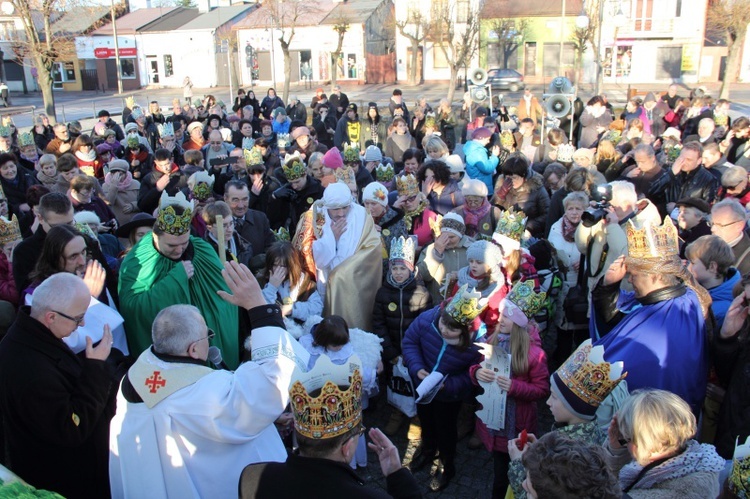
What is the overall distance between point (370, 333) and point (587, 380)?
2.34m

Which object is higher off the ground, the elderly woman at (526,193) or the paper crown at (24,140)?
the paper crown at (24,140)

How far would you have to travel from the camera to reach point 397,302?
527 centimetres

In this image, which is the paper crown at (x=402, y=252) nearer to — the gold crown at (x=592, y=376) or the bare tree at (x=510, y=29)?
the gold crown at (x=592, y=376)

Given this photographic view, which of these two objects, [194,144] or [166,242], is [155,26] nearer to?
[194,144]

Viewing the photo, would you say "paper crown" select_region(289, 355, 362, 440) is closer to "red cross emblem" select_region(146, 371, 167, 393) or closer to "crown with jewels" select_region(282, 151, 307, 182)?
"red cross emblem" select_region(146, 371, 167, 393)

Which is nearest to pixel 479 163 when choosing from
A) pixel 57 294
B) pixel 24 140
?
pixel 57 294

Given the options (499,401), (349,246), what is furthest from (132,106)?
→ (499,401)

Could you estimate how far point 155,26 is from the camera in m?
49.6

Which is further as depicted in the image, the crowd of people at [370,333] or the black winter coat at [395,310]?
the black winter coat at [395,310]

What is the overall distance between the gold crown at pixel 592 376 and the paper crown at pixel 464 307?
1043 mm

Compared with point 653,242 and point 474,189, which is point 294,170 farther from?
point 653,242

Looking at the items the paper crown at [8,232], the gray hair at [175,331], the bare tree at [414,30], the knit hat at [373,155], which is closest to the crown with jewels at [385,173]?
the knit hat at [373,155]

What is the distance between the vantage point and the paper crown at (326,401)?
97.6 inches

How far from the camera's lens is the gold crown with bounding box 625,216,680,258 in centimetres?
365
